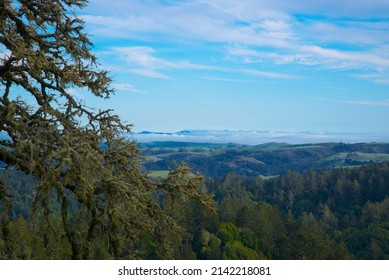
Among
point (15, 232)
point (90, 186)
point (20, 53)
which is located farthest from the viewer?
point (15, 232)

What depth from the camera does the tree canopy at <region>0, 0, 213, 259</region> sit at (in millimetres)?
9836

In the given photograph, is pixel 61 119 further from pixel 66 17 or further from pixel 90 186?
pixel 66 17

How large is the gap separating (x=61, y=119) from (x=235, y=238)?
347ft

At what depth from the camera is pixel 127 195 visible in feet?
32.3

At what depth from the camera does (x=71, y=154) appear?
9.41 m

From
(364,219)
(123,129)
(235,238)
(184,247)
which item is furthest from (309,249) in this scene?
(123,129)

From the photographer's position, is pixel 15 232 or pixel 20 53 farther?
pixel 15 232

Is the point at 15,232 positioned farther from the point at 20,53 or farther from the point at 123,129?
the point at 20,53

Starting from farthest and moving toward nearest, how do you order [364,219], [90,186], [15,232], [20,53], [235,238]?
1. [364,219]
2. [235,238]
3. [15,232]
4. [20,53]
5. [90,186]

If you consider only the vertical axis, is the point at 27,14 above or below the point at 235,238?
above

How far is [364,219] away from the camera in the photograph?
176 m

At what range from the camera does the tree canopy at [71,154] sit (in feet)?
32.3
